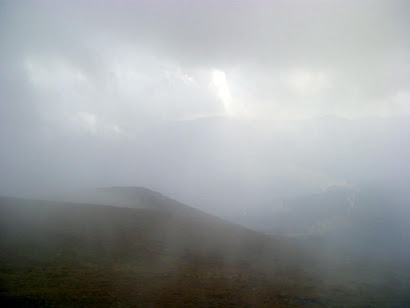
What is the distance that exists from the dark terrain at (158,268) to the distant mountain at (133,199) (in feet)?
94.8

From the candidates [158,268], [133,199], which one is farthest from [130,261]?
[133,199]

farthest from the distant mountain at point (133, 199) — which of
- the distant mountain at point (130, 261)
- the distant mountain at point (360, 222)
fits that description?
the distant mountain at point (360, 222)

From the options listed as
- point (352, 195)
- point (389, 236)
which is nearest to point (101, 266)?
point (389, 236)

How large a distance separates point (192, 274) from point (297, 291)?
35.7 feet

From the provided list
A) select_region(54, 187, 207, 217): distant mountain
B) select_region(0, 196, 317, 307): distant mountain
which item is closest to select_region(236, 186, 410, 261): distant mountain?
select_region(54, 187, 207, 217): distant mountain

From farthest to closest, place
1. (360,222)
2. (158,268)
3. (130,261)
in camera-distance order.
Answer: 1. (360,222)
2. (130,261)
3. (158,268)

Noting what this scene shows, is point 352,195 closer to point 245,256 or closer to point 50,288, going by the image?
point 245,256

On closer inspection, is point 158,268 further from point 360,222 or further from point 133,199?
point 360,222

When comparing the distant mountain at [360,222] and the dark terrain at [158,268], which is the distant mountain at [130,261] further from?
the distant mountain at [360,222]

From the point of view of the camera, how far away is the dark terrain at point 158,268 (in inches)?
971

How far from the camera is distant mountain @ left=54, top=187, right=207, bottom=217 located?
86.6 metres

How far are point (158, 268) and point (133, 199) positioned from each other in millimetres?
62445

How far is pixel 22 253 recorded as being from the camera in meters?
32.4

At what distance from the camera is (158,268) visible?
33906 mm
